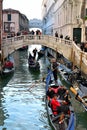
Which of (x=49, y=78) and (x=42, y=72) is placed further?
(x=42, y=72)

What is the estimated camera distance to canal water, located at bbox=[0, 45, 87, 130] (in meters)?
13.4

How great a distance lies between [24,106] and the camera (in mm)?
16000

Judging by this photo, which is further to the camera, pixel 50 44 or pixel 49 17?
pixel 49 17

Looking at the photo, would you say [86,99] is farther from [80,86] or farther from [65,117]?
[65,117]

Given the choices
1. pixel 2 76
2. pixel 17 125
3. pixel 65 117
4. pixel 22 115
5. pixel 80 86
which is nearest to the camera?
pixel 65 117

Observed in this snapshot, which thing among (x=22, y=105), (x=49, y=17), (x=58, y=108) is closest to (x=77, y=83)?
(x=22, y=105)

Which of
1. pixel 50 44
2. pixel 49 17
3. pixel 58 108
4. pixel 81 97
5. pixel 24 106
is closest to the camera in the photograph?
pixel 58 108

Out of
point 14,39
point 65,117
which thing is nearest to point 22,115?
point 65,117

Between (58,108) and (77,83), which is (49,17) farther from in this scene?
(58,108)

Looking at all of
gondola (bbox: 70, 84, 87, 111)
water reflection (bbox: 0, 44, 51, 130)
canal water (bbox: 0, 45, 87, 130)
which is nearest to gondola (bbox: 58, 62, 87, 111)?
gondola (bbox: 70, 84, 87, 111)

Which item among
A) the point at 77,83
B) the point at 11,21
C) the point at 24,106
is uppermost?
the point at 11,21

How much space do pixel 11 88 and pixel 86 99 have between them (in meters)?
6.09

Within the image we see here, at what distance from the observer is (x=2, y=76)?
2334cm

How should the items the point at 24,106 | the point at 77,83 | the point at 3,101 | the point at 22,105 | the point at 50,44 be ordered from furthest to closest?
1. the point at 50,44
2. the point at 77,83
3. the point at 3,101
4. the point at 22,105
5. the point at 24,106
